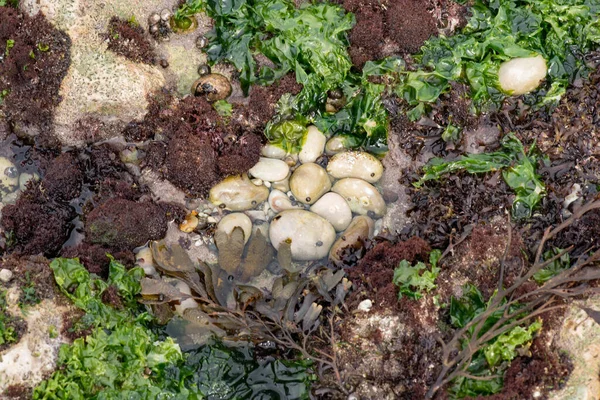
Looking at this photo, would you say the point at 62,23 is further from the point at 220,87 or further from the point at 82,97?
the point at 220,87

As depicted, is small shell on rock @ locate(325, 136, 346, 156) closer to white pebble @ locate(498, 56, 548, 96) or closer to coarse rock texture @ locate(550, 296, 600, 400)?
white pebble @ locate(498, 56, 548, 96)

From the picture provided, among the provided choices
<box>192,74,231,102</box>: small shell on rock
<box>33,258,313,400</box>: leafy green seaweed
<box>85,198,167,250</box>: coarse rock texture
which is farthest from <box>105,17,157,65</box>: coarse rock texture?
<box>33,258,313,400</box>: leafy green seaweed

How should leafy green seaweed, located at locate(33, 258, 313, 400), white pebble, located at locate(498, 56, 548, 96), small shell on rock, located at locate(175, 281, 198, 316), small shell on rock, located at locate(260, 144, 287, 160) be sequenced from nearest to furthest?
1. leafy green seaweed, located at locate(33, 258, 313, 400)
2. small shell on rock, located at locate(175, 281, 198, 316)
3. white pebble, located at locate(498, 56, 548, 96)
4. small shell on rock, located at locate(260, 144, 287, 160)

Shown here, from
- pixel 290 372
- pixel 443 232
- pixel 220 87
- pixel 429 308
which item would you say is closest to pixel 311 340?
pixel 290 372

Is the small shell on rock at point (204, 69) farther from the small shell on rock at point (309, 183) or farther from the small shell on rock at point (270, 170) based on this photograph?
the small shell on rock at point (309, 183)

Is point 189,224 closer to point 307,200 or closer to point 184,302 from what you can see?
point 184,302
